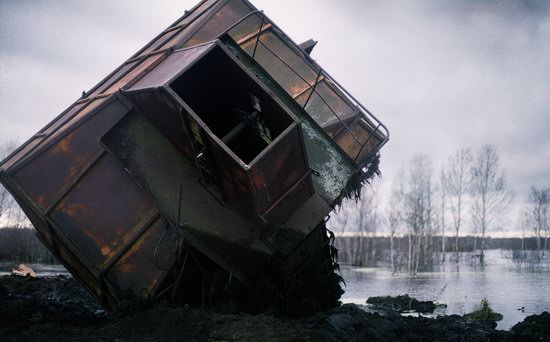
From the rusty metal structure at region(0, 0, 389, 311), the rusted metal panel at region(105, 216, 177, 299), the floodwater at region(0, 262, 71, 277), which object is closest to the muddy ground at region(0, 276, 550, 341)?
the rusted metal panel at region(105, 216, 177, 299)

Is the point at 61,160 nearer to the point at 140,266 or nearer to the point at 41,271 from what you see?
the point at 140,266

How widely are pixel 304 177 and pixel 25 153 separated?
11.6 feet

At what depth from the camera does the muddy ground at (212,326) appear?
185 inches

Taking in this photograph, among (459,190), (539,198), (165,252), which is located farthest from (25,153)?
(539,198)

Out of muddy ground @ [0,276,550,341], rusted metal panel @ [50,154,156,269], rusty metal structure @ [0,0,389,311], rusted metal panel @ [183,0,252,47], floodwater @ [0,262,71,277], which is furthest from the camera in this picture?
floodwater @ [0,262,71,277]

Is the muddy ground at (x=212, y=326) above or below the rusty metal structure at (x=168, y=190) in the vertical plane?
below

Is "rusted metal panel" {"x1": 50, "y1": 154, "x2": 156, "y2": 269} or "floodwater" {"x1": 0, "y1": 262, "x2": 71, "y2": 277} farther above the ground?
"rusted metal panel" {"x1": 50, "y1": 154, "x2": 156, "y2": 269}

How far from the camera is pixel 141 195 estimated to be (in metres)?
5.79

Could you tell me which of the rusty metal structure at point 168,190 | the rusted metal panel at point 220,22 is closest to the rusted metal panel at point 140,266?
the rusty metal structure at point 168,190

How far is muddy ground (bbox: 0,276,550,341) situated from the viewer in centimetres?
471

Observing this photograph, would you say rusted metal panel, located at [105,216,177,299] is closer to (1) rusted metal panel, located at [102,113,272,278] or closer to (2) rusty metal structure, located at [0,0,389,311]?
(2) rusty metal structure, located at [0,0,389,311]

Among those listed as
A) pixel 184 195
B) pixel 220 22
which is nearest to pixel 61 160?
pixel 184 195

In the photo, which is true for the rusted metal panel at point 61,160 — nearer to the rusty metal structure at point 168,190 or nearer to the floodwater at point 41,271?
the rusty metal structure at point 168,190

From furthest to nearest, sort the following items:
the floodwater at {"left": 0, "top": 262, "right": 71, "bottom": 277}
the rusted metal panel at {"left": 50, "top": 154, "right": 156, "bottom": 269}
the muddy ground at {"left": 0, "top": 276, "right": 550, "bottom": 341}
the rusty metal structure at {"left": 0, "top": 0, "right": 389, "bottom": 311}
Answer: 1. the floodwater at {"left": 0, "top": 262, "right": 71, "bottom": 277}
2. the rusted metal panel at {"left": 50, "top": 154, "right": 156, "bottom": 269}
3. the rusty metal structure at {"left": 0, "top": 0, "right": 389, "bottom": 311}
4. the muddy ground at {"left": 0, "top": 276, "right": 550, "bottom": 341}
